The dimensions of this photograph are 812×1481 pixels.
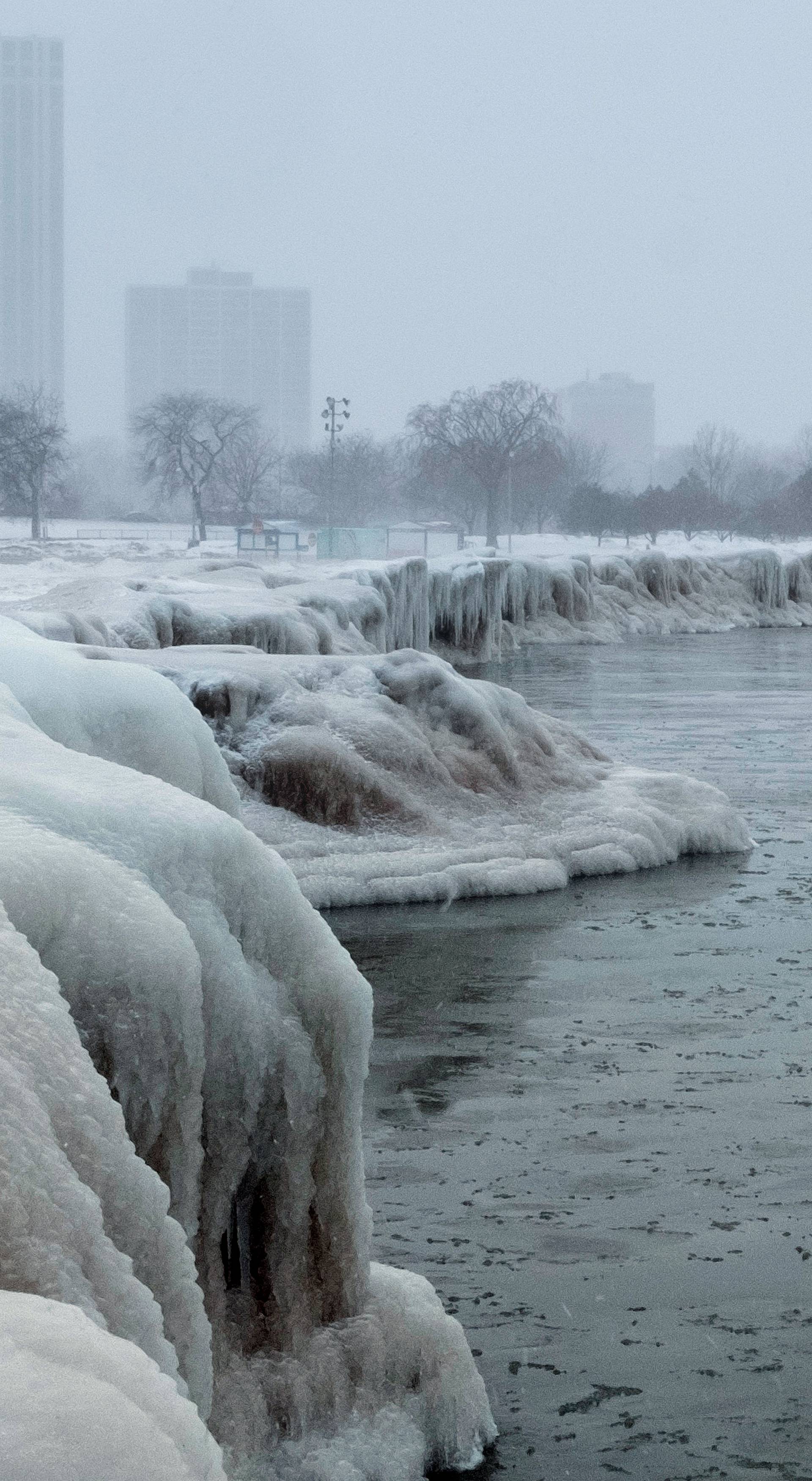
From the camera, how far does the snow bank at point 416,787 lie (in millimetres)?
10508

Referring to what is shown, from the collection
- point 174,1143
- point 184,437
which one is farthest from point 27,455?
point 174,1143

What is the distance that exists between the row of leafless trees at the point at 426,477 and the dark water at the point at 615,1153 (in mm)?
49328

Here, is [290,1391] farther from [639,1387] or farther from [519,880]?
[519,880]

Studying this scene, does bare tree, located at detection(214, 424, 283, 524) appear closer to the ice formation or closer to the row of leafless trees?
the row of leafless trees

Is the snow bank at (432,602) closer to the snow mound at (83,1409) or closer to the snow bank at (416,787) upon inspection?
the snow bank at (416,787)

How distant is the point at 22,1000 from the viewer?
2996 mm

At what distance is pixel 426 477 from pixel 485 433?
11.8ft

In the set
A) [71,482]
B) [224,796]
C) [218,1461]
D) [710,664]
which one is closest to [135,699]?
[224,796]

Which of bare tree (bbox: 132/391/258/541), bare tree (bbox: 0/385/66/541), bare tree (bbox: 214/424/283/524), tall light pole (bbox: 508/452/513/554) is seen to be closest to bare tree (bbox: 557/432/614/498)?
tall light pole (bbox: 508/452/513/554)

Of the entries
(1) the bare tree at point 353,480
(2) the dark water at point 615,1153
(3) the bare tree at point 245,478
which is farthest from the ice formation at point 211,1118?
(1) the bare tree at point 353,480

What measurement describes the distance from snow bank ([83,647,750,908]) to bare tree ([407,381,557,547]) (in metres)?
59.8

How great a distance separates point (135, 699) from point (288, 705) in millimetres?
5810

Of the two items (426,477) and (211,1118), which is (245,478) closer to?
(426,477)

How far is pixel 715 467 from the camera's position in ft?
332
